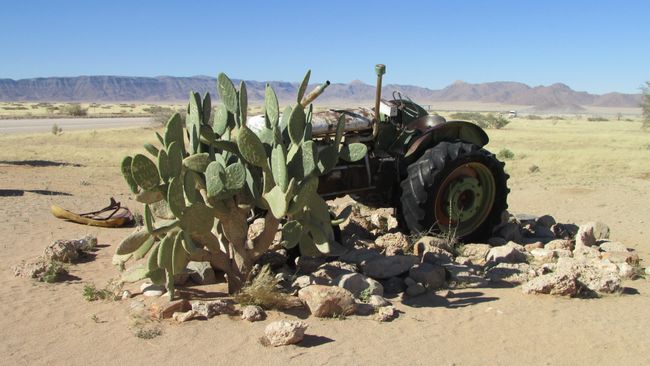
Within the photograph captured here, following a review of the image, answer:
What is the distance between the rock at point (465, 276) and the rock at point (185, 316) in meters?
2.46

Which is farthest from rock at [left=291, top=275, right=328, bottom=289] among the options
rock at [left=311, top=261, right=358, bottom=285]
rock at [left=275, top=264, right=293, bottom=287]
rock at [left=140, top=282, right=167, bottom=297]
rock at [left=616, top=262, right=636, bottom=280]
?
rock at [left=616, top=262, right=636, bottom=280]

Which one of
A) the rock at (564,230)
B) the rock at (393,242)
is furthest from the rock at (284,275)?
the rock at (564,230)

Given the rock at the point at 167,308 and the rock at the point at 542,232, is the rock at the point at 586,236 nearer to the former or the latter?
the rock at the point at 542,232

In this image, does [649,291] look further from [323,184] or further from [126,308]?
[126,308]

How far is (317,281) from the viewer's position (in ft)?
18.5

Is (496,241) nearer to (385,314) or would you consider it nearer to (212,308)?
(385,314)

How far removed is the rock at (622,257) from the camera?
6677 millimetres

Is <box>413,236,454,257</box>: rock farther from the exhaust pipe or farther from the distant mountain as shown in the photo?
the distant mountain

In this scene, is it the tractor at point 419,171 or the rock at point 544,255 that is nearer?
the rock at point 544,255

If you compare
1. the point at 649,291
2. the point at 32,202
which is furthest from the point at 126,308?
the point at 32,202

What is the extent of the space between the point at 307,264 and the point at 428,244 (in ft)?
4.75

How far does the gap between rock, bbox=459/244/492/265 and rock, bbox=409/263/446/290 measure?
4.18 feet

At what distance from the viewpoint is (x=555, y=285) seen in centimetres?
553

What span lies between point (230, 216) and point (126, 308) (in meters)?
1.13
